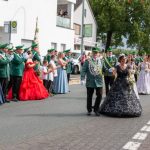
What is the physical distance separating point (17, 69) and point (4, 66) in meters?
0.86

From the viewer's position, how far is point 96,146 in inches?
309

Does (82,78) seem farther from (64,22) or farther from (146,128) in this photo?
(64,22)

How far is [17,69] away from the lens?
15.2 metres

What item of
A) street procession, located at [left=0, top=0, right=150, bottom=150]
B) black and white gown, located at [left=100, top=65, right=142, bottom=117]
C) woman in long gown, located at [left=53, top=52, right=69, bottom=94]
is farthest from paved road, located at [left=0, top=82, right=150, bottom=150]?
woman in long gown, located at [left=53, top=52, right=69, bottom=94]

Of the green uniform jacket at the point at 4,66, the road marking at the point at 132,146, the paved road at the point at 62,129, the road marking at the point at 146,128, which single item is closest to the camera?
→ the road marking at the point at 132,146

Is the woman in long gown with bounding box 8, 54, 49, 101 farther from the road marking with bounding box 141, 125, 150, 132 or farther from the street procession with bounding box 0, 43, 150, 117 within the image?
the road marking with bounding box 141, 125, 150, 132

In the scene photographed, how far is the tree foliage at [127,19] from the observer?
62719 millimetres

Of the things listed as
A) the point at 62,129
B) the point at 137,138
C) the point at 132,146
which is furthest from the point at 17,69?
the point at 132,146

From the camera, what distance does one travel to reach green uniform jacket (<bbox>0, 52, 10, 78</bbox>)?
554 inches

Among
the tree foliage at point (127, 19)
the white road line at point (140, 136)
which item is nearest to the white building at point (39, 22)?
the tree foliage at point (127, 19)

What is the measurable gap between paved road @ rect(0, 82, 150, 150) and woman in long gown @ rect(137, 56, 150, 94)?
5963 millimetres

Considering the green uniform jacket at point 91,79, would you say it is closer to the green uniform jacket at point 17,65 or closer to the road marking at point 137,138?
the road marking at point 137,138

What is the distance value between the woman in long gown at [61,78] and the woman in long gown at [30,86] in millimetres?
2301

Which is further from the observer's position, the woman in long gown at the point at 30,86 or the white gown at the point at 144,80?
the white gown at the point at 144,80
